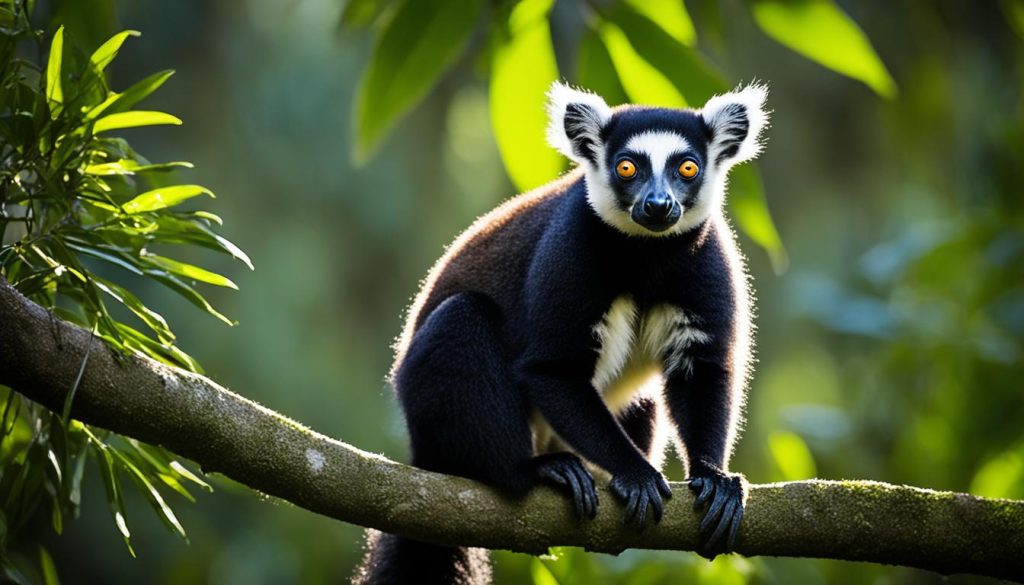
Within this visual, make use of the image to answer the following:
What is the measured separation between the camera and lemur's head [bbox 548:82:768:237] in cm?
393

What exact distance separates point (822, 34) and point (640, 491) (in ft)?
6.64

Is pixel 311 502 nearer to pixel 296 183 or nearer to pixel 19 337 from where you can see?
pixel 19 337

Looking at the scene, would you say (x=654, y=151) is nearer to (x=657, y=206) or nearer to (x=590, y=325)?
(x=657, y=206)

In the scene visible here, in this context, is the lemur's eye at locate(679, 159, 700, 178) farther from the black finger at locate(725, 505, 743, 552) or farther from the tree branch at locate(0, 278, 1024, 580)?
the black finger at locate(725, 505, 743, 552)

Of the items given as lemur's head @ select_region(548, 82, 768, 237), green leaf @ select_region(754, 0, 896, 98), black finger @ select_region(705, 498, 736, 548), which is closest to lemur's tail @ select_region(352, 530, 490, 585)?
black finger @ select_region(705, 498, 736, 548)

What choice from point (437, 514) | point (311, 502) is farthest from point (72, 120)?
point (437, 514)

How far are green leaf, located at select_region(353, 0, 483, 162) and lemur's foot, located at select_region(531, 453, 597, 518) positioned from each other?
1.37 metres

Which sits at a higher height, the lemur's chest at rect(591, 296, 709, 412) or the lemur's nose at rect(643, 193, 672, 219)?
the lemur's nose at rect(643, 193, 672, 219)

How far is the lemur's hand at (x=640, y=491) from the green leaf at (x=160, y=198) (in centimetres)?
147

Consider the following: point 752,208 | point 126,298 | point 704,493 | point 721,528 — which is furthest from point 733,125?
point 126,298

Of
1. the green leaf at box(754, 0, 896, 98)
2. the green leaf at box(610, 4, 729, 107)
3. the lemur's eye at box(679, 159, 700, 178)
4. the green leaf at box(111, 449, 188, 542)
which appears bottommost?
the green leaf at box(111, 449, 188, 542)

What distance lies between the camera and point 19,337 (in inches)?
99.0

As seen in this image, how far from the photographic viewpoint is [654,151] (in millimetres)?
4004

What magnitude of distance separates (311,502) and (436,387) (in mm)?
919
